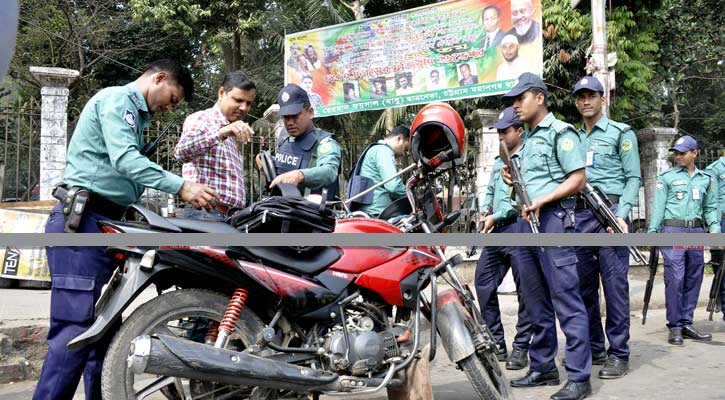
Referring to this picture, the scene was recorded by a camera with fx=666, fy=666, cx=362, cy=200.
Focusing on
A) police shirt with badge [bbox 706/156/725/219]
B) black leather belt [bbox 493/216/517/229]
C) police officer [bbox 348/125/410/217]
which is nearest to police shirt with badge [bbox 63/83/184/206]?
police officer [bbox 348/125/410/217]

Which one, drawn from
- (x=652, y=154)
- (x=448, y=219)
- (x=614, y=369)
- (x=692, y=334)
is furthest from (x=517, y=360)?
(x=652, y=154)

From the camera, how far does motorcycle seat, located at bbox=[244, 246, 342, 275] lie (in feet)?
8.51

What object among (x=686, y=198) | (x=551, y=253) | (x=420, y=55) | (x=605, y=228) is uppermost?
(x=420, y=55)

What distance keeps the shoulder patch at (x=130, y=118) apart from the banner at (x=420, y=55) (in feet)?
19.9

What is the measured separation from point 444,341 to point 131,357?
1377 mm

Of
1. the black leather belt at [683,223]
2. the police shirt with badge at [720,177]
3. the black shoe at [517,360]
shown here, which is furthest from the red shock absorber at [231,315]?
the police shirt with badge at [720,177]

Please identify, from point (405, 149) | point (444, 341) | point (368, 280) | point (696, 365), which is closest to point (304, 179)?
point (368, 280)

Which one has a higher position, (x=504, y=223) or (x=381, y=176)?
(x=381, y=176)

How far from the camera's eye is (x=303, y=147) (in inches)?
147

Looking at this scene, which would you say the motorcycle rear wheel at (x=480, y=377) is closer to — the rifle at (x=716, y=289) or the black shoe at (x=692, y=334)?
the black shoe at (x=692, y=334)

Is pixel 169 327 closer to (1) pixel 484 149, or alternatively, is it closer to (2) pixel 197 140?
(2) pixel 197 140

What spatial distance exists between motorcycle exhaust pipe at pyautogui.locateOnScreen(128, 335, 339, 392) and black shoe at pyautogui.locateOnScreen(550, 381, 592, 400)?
146cm

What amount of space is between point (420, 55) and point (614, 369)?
5.80 metres

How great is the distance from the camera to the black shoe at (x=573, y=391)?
3391 mm
